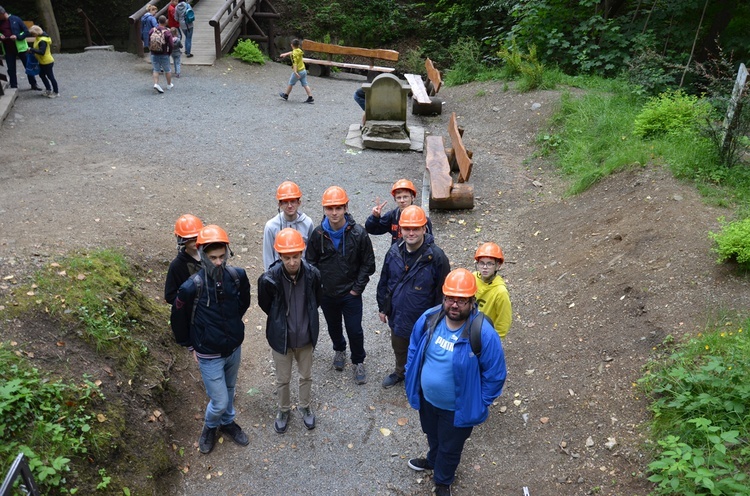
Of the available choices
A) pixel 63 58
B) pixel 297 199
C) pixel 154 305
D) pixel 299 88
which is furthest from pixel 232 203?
pixel 63 58

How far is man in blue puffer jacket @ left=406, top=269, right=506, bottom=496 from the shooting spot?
148 inches

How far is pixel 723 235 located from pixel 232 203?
6707 millimetres

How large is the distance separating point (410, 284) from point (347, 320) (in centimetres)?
92

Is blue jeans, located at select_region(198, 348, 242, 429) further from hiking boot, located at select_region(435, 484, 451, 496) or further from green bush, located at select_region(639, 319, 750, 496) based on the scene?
green bush, located at select_region(639, 319, 750, 496)

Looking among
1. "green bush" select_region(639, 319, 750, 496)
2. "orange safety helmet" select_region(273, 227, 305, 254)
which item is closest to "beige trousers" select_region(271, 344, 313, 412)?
"orange safety helmet" select_region(273, 227, 305, 254)

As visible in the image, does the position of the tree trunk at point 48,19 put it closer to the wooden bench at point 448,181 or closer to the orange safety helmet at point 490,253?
the wooden bench at point 448,181

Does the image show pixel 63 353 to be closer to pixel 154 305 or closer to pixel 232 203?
pixel 154 305

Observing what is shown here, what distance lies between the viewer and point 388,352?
6160 mm

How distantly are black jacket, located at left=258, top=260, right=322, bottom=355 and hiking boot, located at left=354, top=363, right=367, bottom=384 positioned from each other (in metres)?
1.17

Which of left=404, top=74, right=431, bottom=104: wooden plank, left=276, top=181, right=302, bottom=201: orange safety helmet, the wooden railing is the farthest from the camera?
the wooden railing

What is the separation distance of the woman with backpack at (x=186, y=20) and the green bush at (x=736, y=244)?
14.8m

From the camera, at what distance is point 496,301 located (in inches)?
180

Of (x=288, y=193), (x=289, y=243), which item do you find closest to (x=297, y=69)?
(x=288, y=193)

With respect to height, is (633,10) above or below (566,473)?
above
